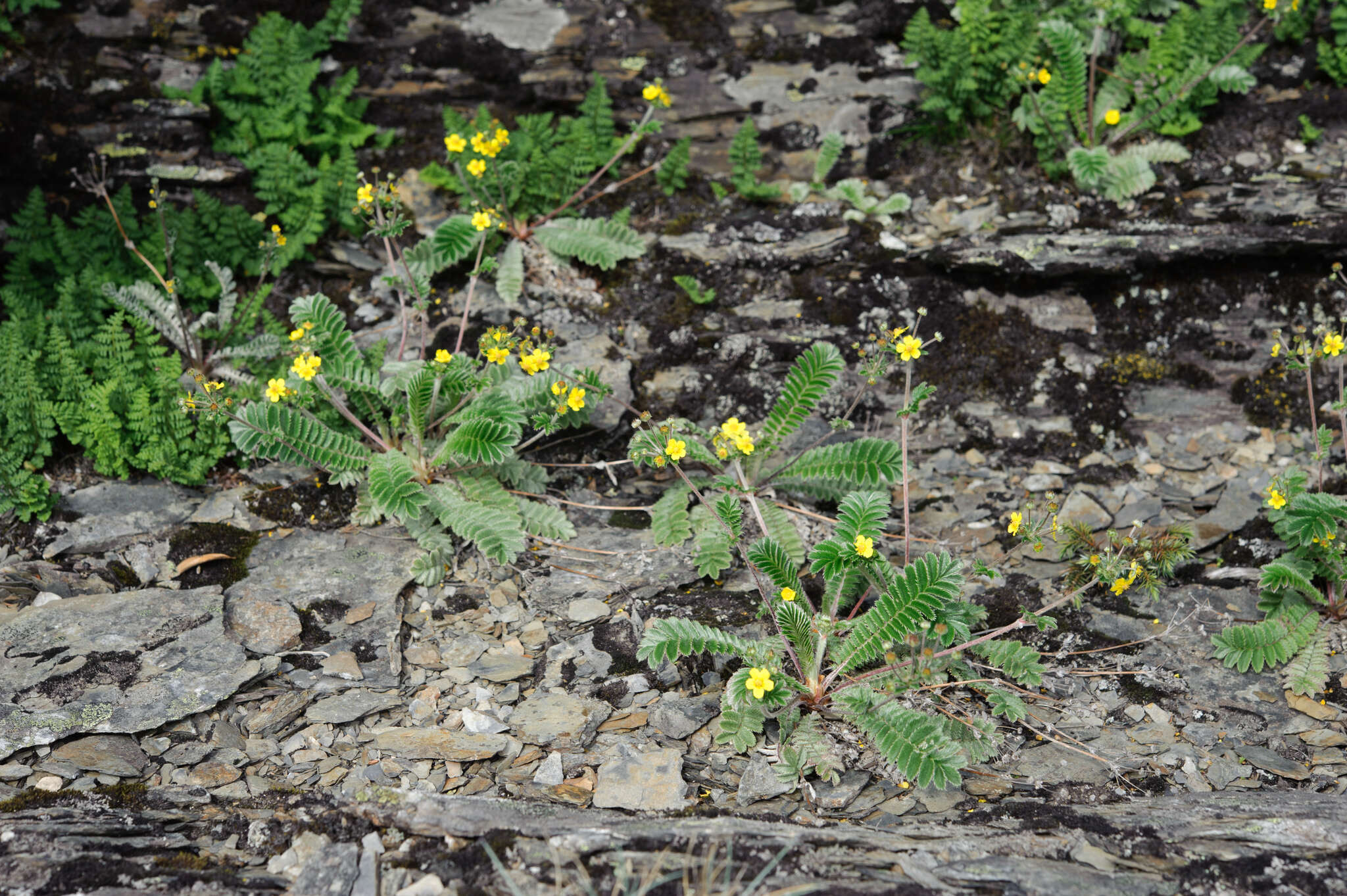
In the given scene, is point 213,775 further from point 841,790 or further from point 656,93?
point 656,93

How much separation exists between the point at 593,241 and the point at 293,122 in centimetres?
203

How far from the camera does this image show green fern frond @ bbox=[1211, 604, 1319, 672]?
3688 mm

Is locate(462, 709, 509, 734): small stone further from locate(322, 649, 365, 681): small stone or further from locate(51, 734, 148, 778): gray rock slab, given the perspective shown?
locate(51, 734, 148, 778): gray rock slab

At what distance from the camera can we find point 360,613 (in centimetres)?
399

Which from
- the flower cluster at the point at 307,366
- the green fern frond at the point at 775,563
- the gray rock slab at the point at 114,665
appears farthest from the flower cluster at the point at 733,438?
the gray rock slab at the point at 114,665

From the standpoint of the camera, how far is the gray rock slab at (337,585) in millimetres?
3779

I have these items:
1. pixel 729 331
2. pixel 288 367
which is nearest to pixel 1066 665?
pixel 729 331

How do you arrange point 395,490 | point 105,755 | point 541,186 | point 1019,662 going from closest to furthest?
point 105,755 < point 1019,662 < point 395,490 < point 541,186

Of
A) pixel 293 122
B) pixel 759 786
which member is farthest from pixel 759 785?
pixel 293 122

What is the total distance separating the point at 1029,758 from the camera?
133 inches

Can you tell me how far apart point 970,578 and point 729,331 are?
1.89m

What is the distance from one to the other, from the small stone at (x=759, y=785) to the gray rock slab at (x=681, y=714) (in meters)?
0.28

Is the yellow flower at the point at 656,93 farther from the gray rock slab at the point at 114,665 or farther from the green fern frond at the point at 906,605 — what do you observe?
the gray rock slab at the point at 114,665

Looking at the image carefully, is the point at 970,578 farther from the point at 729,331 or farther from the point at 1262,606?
the point at 729,331
